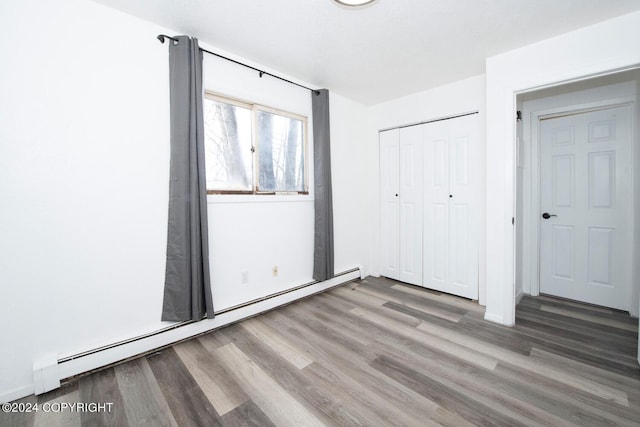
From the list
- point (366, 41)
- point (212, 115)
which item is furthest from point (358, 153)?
point (212, 115)

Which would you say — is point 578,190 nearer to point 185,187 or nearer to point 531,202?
point 531,202

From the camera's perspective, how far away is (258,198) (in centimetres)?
264

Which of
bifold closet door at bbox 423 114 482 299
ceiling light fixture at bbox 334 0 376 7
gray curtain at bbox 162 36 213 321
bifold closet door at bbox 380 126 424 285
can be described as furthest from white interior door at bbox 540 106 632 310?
gray curtain at bbox 162 36 213 321

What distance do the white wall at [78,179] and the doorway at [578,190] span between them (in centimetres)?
344

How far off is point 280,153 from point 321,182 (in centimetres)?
57

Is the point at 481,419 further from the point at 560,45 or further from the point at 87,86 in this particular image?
the point at 87,86

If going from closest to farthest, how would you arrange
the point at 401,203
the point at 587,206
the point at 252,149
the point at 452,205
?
the point at 252,149
the point at 587,206
the point at 452,205
the point at 401,203

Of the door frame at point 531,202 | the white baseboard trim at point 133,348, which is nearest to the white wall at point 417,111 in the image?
the door frame at point 531,202

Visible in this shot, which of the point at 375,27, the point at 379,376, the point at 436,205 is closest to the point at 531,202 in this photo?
the point at 436,205

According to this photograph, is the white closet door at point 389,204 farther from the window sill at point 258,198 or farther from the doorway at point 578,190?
the doorway at point 578,190

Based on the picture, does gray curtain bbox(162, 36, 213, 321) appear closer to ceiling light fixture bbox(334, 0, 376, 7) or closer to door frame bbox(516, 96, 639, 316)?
ceiling light fixture bbox(334, 0, 376, 7)

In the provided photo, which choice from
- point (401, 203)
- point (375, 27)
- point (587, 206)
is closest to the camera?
point (375, 27)

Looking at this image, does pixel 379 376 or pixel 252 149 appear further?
pixel 252 149

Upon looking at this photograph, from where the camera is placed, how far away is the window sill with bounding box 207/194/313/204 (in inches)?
92.4
